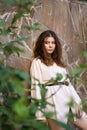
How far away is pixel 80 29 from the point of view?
207 inches

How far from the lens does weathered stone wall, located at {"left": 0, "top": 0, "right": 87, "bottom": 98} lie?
453 centimetres

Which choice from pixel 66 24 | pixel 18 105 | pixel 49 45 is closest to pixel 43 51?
pixel 49 45

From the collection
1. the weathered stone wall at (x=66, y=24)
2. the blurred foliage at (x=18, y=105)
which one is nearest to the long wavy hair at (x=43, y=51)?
the weathered stone wall at (x=66, y=24)

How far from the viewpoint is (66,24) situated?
498 centimetres

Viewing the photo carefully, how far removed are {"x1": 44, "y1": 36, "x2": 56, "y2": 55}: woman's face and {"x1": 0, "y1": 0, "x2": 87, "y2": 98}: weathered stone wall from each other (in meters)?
0.41

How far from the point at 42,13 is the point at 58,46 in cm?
79

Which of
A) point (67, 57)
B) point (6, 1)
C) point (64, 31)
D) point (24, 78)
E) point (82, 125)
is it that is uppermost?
point (6, 1)

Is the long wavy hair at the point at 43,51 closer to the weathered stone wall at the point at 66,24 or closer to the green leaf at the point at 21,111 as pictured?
the weathered stone wall at the point at 66,24

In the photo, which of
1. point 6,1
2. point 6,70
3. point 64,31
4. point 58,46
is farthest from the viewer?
point 64,31

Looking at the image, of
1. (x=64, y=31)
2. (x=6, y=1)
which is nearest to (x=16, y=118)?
(x=6, y=1)

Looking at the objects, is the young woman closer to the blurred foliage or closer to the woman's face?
the woman's face

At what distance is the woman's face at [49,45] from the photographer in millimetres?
3834

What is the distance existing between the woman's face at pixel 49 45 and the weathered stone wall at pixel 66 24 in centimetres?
41

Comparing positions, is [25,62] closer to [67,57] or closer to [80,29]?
[67,57]
